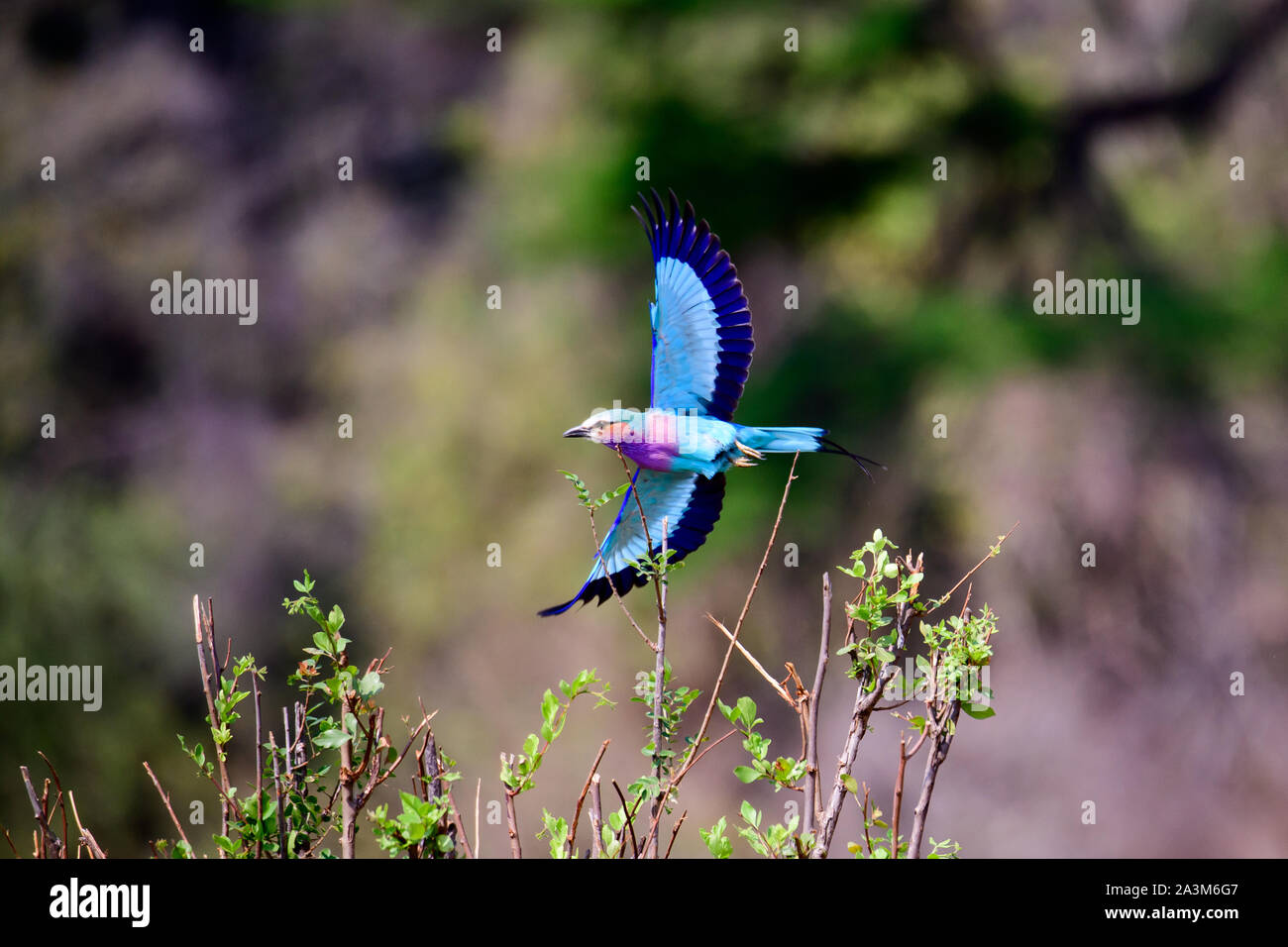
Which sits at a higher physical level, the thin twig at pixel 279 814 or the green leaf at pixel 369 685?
the green leaf at pixel 369 685

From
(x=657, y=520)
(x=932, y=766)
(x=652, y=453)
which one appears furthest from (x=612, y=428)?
(x=932, y=766)

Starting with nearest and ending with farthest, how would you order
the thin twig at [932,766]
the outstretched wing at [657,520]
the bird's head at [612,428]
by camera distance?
the thin twig at [932,766]
the bird's head at [612,428]
the outstretched wing at [657,520]

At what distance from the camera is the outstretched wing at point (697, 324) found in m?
1.15

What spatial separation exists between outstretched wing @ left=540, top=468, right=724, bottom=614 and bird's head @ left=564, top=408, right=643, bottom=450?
79 mm

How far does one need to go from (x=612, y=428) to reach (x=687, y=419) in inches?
3.8

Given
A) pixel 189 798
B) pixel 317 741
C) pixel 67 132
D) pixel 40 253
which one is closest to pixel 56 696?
pixel 189 798

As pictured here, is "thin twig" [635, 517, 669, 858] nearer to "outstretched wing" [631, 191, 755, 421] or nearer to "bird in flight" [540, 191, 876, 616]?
"bird in flight" [540, 191, 876, 616]

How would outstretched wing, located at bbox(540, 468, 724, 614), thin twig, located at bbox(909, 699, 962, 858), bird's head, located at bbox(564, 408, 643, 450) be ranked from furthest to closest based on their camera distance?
outstretched wing, located at bbox(540, 468, 724, 614)
bird's head, located at bbox(564, 408, 643, 450)
thin twig, located at bbox(909, 699, 962, 858)

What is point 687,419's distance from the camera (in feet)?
3.56

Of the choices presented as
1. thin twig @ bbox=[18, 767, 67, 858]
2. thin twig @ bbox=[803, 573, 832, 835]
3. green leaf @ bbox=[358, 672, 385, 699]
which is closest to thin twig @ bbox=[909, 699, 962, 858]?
thin twig @ bbox=[803, 573, 832, 835]

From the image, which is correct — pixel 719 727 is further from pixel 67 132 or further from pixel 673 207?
pixel 67 132

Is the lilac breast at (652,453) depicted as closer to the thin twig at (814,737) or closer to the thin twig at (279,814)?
Result: the thin twig at (814,737)

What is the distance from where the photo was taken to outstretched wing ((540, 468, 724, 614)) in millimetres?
1117

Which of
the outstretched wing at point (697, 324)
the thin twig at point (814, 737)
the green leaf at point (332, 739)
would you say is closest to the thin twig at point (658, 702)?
the thin twig at point (814, 737)
